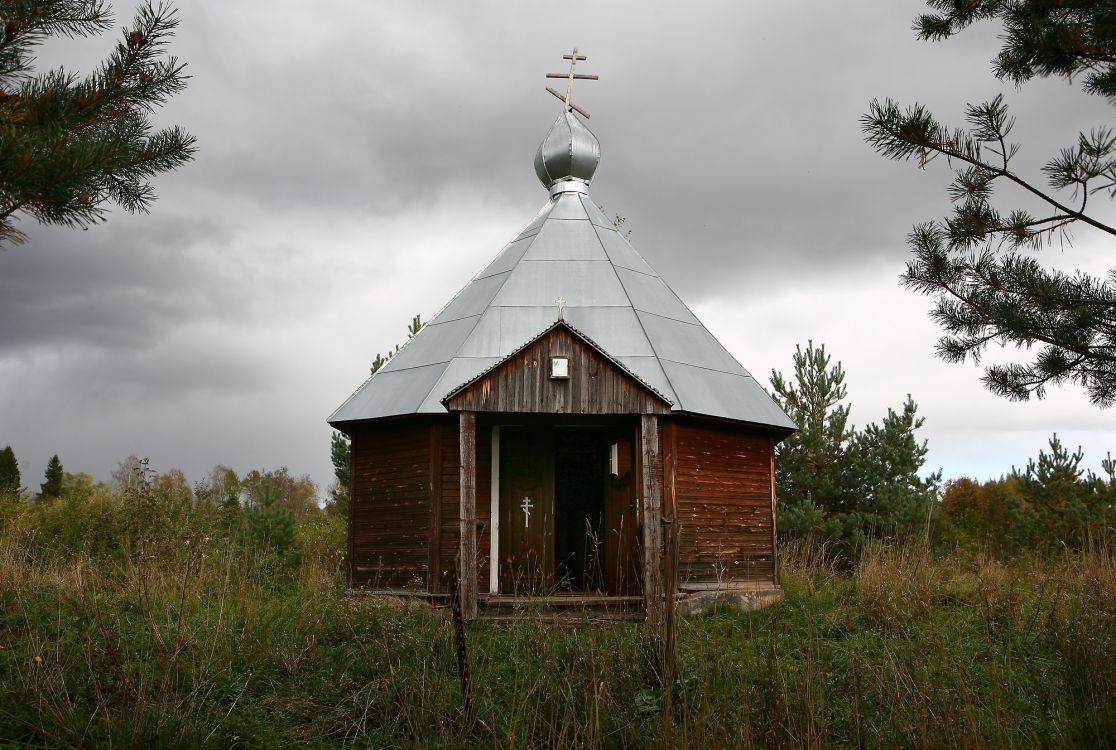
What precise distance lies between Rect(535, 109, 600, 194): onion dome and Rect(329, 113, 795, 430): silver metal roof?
2.16ft

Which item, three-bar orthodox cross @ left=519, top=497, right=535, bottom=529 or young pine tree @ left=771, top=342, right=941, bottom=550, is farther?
young pine tree @ left=771, top=342, right=941, bottom=550

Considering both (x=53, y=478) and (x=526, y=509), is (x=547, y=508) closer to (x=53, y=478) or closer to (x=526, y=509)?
(x=526, y=509)

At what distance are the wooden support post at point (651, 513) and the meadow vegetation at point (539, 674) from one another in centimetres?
76

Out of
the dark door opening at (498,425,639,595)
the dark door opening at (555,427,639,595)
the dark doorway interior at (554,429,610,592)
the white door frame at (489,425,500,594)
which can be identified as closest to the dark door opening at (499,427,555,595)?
the dark door opening at (498,425,639,595)

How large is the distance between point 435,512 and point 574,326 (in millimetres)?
2939

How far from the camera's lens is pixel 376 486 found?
11.8m

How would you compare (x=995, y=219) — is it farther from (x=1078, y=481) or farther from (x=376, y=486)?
(x=1078, y=481)

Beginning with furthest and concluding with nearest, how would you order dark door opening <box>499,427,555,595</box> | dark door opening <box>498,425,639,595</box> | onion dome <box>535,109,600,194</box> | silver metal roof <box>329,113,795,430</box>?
onion dome <box>535,109,600,194</box> → silver metal roof <box>329,113,795,430</box> → dark door opening <box>499,427,555,595</box> → dark door opening <box>498,425,639,595</box>

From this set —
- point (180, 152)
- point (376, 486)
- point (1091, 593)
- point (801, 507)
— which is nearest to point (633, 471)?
point (376, 486)

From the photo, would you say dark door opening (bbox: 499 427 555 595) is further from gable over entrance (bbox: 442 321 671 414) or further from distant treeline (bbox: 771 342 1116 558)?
distant treeline (bbox: 771 342 1116 558)

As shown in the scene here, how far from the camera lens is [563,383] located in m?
10.2

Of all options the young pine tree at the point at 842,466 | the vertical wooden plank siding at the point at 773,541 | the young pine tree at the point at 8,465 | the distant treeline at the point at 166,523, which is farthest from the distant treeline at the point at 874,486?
the young pine tree at the point at 8,465

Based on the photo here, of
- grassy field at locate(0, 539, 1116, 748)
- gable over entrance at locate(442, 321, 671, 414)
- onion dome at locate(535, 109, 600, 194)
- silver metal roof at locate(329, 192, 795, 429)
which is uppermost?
onion dome at locate(535, 109, 600, 194)

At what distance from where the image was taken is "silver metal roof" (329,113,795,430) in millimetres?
11586
